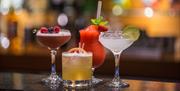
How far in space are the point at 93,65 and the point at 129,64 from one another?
198cm

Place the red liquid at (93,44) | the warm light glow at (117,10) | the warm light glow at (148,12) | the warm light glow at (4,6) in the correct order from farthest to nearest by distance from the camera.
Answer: the warm light glow at (4,6) → the warm light glow at (117,10) → the warm light glow at (148,12) → the red liquid at (93,44)

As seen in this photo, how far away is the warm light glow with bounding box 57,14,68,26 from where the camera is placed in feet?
14.5

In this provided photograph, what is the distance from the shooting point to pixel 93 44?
183 cm

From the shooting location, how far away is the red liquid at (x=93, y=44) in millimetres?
1827

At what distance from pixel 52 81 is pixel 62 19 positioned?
268 cm

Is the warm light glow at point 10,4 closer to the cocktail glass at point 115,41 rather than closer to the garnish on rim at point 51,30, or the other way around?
the garnish on rim at point 51,30

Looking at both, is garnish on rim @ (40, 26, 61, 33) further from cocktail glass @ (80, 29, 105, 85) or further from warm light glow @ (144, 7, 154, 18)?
warm light glow @ (144, 7, 154, 18)

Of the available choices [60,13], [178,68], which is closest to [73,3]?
[60,13]

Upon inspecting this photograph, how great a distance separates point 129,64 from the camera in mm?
3803

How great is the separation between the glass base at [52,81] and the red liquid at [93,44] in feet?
0.61

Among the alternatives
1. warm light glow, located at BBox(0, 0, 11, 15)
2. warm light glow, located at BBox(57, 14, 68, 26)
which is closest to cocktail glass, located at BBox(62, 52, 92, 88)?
warm light glow, located at BBox(57, 14, 68, 26)

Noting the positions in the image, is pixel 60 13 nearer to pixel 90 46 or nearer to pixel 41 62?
pixel 41 62

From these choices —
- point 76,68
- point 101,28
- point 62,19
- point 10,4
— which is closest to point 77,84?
point 76,68

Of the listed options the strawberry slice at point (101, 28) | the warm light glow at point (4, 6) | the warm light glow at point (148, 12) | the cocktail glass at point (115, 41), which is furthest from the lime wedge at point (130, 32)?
the warm light glow at point (4, 6)
